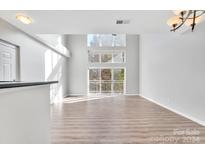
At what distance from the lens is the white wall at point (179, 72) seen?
4359 mm

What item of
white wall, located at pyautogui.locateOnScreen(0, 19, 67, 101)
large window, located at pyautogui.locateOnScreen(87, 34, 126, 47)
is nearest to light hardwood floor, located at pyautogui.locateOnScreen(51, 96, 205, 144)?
white wall, located at pyautogui.locateOnScreen(0, 19, 67, 101)

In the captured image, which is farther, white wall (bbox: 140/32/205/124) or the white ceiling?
white wall (bbox: 140/32/205/124)

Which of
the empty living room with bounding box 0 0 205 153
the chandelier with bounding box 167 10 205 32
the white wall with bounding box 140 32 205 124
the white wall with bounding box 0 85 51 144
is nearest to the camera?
the white wall with bounding box 0 85 51 144

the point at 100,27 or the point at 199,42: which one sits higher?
the point at 100,27

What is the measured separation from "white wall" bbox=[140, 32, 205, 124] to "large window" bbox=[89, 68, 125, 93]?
9.40 feet

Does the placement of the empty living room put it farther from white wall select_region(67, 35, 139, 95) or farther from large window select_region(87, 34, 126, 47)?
large window select_region(87, 34, 126, 47)

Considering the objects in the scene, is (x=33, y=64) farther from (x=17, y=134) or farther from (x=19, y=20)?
(x=17, y=134)

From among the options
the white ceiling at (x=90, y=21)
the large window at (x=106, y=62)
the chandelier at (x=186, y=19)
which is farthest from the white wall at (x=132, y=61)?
the chandelier at (x=186, y=19)

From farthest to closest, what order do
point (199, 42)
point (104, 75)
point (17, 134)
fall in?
point (104, 75), point (199, 42), point (17, 134)

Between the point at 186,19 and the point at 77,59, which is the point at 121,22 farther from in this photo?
the point at 77,59

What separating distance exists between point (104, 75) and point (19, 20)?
24.3ft

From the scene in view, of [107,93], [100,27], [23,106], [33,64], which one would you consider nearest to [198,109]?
[100,27]

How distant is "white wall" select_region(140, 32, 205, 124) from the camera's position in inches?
172
